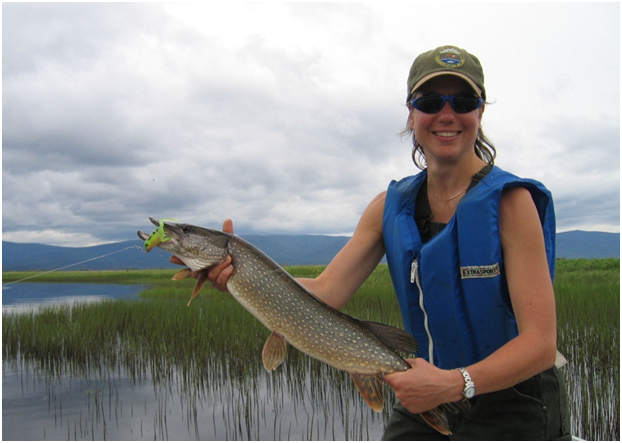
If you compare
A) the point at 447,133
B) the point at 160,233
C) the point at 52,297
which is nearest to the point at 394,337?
the point at 447,133

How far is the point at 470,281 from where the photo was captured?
246 centimetres

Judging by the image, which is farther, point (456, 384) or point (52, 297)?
point (52, 297)

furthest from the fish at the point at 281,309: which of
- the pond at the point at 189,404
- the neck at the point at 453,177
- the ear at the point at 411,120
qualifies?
the pond at the point at 189,404

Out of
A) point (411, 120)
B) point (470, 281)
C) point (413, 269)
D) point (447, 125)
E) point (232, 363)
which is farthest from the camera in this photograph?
point (232, 363)

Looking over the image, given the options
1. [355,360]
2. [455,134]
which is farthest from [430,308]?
[455,134]

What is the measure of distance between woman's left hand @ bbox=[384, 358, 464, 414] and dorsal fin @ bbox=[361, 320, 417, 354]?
0.72 ft

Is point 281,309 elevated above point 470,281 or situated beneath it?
situated beneath

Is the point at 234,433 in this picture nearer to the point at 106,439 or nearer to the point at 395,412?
the point at 106,439

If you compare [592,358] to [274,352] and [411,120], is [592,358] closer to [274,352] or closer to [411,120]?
[411,120]

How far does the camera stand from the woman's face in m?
2.56

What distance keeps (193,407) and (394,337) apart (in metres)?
4.68

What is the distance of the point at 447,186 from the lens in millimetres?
2793

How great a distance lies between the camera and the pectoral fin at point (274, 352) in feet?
8.70

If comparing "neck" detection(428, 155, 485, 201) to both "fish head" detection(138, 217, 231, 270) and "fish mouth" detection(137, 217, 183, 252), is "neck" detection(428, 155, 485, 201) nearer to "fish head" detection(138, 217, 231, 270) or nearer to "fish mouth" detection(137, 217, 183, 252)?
"fish head" detection(138, 217, 231, 270)
